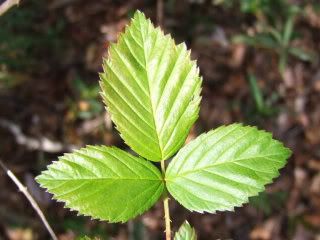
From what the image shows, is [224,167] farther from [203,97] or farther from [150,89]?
[203,97]

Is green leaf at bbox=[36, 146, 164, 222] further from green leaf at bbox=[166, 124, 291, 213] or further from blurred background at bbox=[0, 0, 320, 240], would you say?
blurred background at bbox=[0, 0, 320, 240]

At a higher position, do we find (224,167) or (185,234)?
(224,167)

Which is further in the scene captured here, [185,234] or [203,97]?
[203,97]

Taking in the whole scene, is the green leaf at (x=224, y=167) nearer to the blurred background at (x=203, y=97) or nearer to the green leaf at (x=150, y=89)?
the green leaf at (x=150, y=89)

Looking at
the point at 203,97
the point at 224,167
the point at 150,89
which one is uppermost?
the point at 203,97

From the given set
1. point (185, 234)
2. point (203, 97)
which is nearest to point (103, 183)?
point (185, 234)

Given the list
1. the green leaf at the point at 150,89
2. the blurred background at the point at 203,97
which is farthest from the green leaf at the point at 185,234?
the blurred background at the point at 203,97
